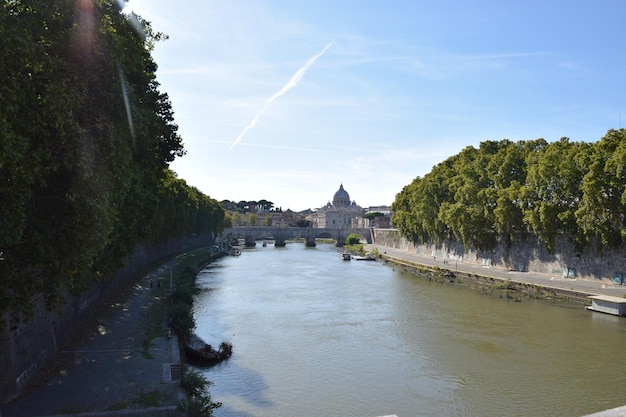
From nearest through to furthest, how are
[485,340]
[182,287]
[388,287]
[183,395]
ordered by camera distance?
1. [183,395]
2. [485,340]
3. [182,287]
4. [388,287]

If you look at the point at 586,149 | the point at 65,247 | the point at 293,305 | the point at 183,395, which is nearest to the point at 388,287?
the point at 293,305

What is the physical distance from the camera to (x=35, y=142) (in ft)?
34.7

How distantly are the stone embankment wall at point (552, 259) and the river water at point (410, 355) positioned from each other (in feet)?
21.3

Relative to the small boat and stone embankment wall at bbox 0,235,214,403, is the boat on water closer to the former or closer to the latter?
stone embankment wall at bbox 0,235,214,403

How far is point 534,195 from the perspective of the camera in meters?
41.6

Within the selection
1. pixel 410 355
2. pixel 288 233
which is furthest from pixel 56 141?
pixel 288 233

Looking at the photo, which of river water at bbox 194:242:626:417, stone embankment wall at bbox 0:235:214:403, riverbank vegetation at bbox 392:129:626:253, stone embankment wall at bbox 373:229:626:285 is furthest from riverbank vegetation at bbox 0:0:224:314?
stone embankment wall at bbox 373:229:626:285

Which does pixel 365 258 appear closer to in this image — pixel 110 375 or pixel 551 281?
pixel 551 281

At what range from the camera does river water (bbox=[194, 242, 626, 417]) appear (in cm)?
1652

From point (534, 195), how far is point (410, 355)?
989 inches

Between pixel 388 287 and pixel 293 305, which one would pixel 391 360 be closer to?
pixel 293 305

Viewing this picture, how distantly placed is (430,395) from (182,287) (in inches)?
711

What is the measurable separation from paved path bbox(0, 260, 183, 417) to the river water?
2374 mm

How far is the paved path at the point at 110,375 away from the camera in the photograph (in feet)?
40.6
